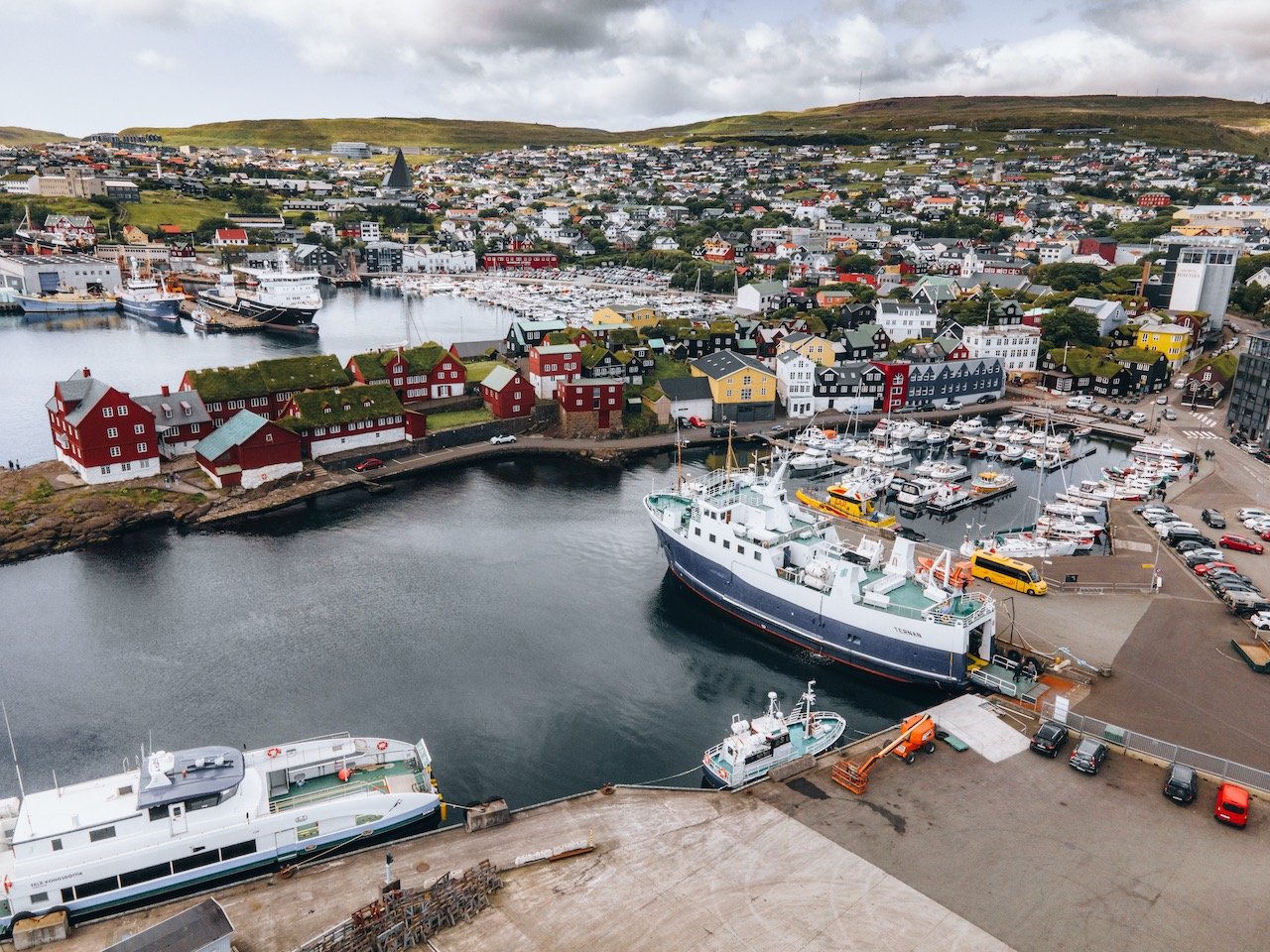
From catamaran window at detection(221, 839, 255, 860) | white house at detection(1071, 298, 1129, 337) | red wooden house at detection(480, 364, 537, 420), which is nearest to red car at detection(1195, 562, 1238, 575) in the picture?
catamaran window at detection(221, 839, 255, 860)

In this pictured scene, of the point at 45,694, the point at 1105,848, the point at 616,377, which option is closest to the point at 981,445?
the point at 616,377

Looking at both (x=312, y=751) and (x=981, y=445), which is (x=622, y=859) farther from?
(x=981, y=445)

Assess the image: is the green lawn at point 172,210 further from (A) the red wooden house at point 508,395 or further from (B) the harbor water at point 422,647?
(B) the harbor water at point 422,647

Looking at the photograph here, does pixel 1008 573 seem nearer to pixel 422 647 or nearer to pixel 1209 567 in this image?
pixel 1209 567

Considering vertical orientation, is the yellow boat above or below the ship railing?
above

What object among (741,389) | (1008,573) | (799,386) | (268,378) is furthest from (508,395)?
(1008,573)

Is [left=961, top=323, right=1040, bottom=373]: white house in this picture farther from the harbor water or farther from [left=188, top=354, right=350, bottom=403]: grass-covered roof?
[left=188, top=354, right=350, bottom=403]: grass-covered roof
